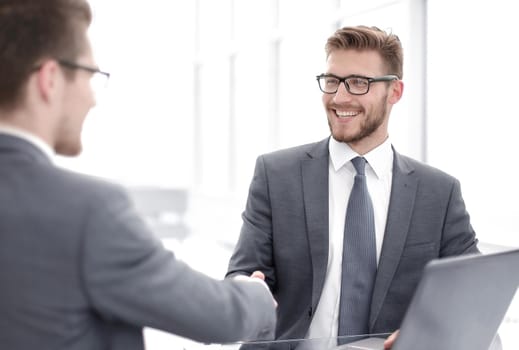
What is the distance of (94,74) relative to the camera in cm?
127

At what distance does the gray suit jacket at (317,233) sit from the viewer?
2016mm

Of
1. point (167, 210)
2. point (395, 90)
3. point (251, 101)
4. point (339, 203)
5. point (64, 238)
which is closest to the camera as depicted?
point (64, 238)

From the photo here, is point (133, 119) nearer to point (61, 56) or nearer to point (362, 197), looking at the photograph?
point (362, 197)

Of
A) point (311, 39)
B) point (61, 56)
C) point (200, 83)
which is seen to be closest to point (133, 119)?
point (200, 83)

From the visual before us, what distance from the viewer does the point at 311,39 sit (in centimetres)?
471

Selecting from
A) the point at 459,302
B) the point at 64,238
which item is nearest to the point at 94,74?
the point at 64,238

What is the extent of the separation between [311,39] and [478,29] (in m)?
1.85

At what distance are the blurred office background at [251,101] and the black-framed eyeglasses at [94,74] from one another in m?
1.68

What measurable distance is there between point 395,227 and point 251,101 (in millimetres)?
3873

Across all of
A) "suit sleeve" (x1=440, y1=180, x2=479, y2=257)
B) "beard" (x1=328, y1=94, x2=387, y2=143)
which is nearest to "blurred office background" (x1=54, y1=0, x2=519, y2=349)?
"suit sleeve" (x1=440, y1=180, x2=479, y2=257)

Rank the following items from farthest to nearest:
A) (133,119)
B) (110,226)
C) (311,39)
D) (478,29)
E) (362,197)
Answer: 1. (133,119)
2. (311,39)
3. (478,29)
4. (362,197)
5. (110,226)

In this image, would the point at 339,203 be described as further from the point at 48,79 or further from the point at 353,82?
the point at 48,79

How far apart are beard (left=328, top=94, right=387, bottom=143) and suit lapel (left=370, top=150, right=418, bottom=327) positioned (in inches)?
5.0

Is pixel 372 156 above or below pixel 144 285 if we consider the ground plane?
above
